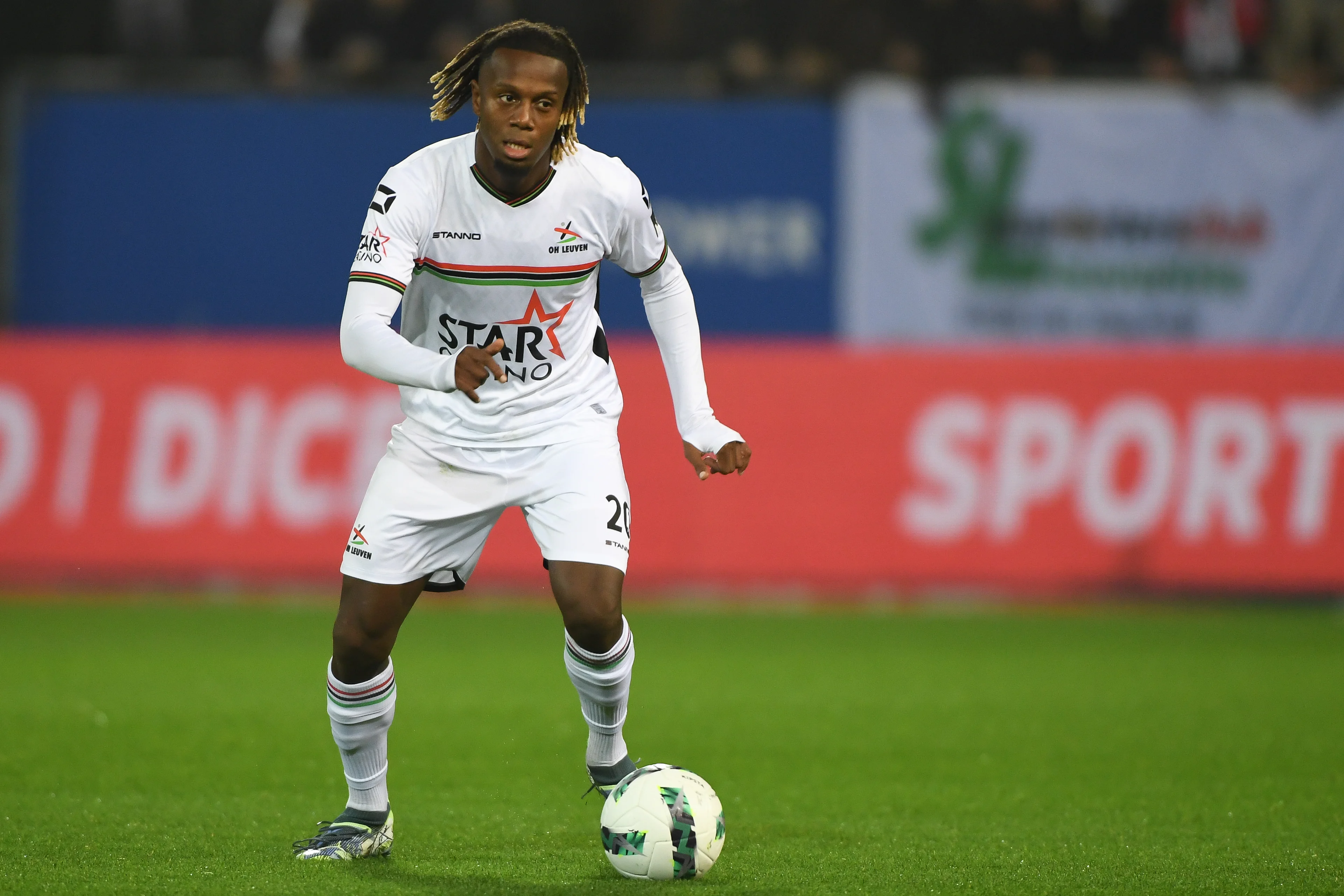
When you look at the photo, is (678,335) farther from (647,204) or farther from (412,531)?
(412,531)

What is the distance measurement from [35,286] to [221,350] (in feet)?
11.7

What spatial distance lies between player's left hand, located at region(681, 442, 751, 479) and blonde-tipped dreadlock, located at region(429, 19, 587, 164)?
98 cm

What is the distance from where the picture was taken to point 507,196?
4.99 m

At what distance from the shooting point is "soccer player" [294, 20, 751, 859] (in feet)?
16.0

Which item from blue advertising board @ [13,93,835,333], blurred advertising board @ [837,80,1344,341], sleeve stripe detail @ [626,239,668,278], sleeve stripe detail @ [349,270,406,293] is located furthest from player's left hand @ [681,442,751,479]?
blurred advertising board @ [837,80,1344,341]

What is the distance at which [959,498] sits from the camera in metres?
11.6

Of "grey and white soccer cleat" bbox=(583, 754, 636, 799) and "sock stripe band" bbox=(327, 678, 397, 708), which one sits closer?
"sock stripe band" bbox=(327, 678, 397, 708)

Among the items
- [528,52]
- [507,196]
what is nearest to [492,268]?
[507,196]

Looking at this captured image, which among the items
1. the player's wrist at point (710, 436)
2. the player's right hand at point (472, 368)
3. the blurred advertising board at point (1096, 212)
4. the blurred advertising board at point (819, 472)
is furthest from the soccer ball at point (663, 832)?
the blurred advertising board at point (1096, 212)

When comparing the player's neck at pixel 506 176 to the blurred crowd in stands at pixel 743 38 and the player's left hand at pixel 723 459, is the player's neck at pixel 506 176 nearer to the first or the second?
the player's left hand at pixel 723 459

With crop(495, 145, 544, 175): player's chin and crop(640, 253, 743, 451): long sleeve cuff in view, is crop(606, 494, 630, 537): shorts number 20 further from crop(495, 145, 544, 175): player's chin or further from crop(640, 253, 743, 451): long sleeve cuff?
crop(495, 145, 544, 175): player's chin

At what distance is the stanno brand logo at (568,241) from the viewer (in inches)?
197

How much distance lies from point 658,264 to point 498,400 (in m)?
0.67

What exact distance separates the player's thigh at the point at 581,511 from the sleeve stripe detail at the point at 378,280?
0.70m
